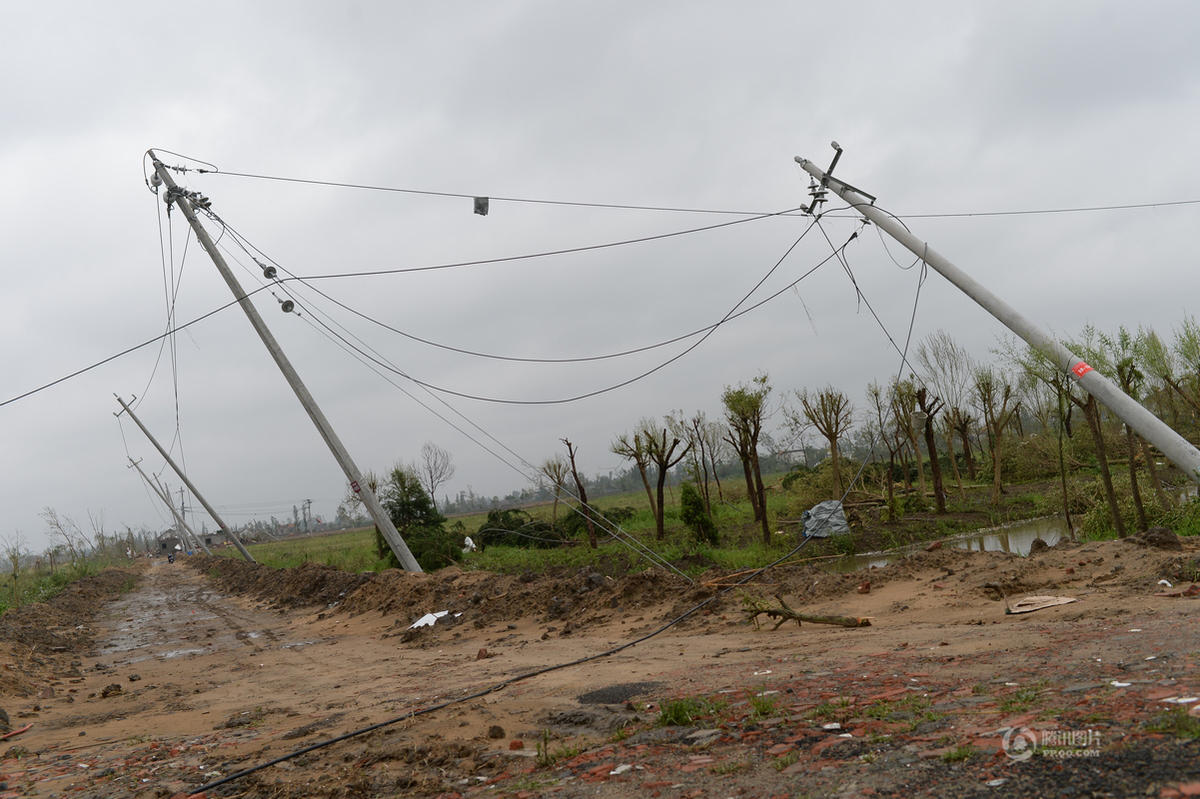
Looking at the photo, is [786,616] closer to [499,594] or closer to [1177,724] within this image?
[1177,724]

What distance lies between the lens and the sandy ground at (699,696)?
384 centimetres

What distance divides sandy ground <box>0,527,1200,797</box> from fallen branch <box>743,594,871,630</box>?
15 cm

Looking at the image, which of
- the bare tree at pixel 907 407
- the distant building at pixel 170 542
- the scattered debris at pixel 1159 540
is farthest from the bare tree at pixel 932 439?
the distant building at pixel 170 542

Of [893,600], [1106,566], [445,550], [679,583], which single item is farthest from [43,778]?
[445,550]

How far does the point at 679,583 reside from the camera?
1208 cm

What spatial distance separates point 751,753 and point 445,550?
20228mm

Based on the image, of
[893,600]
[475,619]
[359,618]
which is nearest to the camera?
[893,600]

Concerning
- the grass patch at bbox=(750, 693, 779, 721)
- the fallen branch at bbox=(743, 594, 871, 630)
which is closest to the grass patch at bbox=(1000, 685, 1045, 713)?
the grass patch at bbox=(750, 693, 779, 721)

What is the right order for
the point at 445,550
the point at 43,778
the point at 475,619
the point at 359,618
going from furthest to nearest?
the point at 445,550 → the point at 359,618 → the point at 475,619 → the point at 43,778

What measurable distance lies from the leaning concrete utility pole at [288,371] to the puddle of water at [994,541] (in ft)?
36.6

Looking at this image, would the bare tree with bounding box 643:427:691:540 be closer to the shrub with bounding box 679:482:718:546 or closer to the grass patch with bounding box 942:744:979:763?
the shrub with bounding box 679:482:718:546

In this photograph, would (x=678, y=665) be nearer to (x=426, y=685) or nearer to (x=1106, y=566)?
(x=426, y=685)

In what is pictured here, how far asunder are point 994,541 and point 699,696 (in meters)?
18.0

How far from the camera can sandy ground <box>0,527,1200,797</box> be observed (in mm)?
3840
